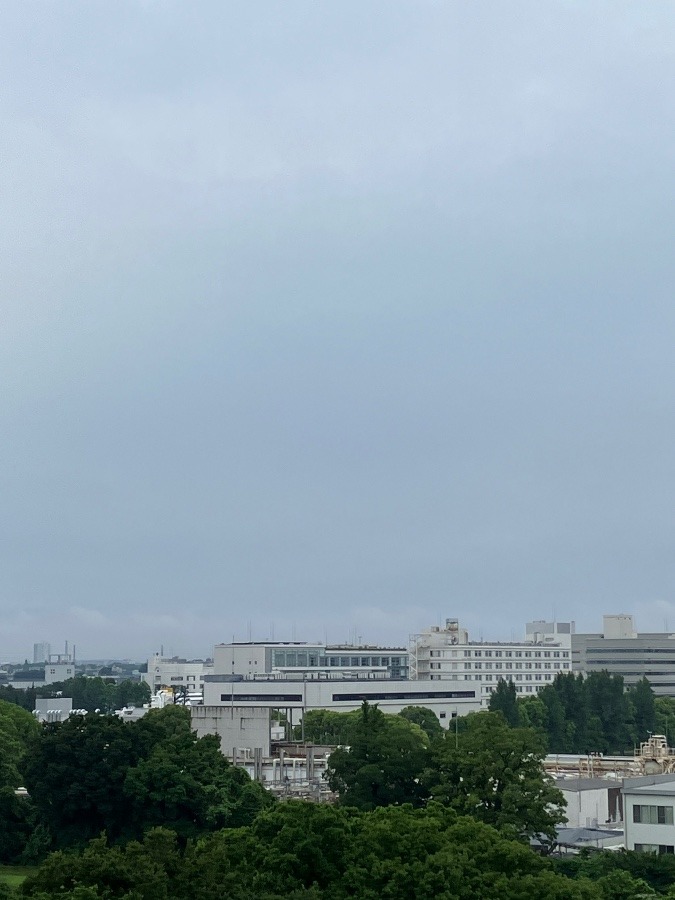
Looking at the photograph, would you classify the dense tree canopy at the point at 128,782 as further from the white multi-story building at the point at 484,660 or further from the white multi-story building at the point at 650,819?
the white multi-story building at the point at 484,660

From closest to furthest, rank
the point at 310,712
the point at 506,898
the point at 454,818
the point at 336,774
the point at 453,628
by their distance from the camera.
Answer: the point at 506,898
the point at 454,818
the point at 336,774
the point at 310,712
the point at 453,628

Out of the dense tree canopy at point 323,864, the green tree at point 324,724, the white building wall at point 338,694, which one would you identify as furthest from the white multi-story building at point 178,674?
the dense tree canopy at point 323,864

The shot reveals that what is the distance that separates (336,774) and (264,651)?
77.3 meters

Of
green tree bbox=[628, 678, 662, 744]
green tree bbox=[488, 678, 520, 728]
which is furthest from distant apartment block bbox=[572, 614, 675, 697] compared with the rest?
green tree bbox=[488, 678, 520, 728]

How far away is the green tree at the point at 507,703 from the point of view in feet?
295

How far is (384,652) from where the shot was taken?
12519 centimetres

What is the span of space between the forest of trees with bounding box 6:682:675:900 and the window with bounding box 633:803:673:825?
3554mm

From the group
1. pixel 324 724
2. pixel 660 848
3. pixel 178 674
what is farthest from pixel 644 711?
pixel 178 674

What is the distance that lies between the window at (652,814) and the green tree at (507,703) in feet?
142

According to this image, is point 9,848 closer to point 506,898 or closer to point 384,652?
point 506,898

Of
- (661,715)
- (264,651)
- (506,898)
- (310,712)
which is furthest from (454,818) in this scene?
(264,651)

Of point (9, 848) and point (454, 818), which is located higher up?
point (454, 818)

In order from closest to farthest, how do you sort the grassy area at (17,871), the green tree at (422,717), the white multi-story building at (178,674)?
1. the grassy area at (17,871)
2. the green tree at (422,717)
3. the white multi-story building at (178,674)

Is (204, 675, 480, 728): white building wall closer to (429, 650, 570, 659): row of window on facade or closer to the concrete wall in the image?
(429, 650, 570, 659): row of window on facade
